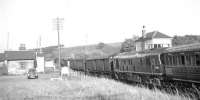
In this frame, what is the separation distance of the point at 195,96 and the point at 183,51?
9.26ft

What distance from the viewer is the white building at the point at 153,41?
58.8 metres

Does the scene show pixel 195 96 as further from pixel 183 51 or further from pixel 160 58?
pixel 160 58

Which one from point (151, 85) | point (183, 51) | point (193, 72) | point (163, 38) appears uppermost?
point (163, 38)

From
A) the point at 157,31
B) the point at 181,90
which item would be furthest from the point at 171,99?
the point at 157,31

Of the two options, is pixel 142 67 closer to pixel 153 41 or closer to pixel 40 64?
pixel 153 41

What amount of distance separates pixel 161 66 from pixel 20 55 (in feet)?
137

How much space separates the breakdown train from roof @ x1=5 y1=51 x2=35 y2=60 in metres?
25.9

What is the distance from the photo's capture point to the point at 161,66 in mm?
19031

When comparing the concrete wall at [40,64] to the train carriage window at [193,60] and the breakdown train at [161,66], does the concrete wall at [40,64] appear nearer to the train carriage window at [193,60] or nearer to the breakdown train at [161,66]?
the breakdown train at [161,66]

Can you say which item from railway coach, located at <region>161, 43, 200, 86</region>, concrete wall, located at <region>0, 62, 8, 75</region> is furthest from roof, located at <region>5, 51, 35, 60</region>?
railway coach, located at <region>161, 43, 200, 86</region>

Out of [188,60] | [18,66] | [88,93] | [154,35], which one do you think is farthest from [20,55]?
[188,60]

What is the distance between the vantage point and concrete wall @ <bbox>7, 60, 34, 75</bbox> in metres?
52.0

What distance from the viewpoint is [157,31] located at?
200 feet

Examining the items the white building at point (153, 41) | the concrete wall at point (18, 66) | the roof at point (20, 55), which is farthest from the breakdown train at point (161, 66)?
the white building at point (153, 41)
